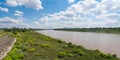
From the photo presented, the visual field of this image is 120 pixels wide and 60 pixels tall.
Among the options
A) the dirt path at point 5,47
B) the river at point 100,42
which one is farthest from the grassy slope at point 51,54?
the river at point 100,42

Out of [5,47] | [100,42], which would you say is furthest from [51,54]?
[100,42]

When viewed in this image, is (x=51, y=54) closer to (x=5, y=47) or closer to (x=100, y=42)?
(x=5, y=47)

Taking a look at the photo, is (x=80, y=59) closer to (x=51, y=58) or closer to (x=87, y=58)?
(x=87, y=58)

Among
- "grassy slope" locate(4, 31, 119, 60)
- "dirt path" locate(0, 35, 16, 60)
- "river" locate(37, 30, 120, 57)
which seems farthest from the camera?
"river" locate(37, 30, 120, 57)

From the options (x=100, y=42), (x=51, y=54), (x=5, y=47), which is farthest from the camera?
(x=100, y=42)

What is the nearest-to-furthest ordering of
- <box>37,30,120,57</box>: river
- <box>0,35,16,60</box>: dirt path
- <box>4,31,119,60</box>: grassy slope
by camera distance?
<box>0,35,16,60</box>: dirt path, <box>4,31,119,60</box>: grassy slope, <box>37,30,120,57</box>: river

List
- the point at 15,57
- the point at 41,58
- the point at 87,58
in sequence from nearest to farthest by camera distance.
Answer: the point at 15,57 → the point at 41,58 → the point at 87,58

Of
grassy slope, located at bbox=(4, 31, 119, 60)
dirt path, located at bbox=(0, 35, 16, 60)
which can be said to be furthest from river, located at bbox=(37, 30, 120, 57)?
dirt path, located at bbox=(0, 35, 16, 60)

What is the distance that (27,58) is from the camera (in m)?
17.0

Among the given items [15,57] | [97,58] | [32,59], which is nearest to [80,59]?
[97,58]

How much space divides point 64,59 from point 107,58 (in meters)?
5.42

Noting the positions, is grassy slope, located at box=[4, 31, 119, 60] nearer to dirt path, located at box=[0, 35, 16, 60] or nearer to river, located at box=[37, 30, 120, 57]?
dirt path, located at box=[0, 35, 16, 60]

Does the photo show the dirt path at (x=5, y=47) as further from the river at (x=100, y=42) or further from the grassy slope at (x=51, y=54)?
the river at (x=100, y=42)

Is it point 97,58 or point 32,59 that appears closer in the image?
point 32,59
